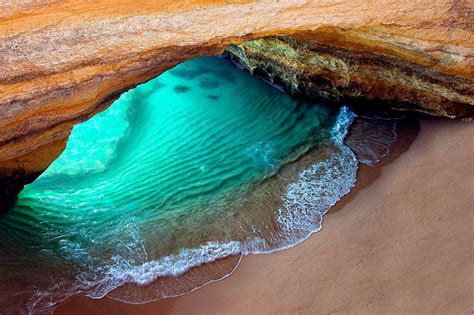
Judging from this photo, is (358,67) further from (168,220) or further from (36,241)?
(36,241)

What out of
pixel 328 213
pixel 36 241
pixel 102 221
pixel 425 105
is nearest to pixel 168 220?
pixel 102 221

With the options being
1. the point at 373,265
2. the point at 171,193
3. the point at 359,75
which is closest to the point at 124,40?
the point at 171,193

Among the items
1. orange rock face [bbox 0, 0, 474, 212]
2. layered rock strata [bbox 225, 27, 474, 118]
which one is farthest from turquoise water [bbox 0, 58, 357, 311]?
orange rock face [bbox 0, 0, 474, 212]

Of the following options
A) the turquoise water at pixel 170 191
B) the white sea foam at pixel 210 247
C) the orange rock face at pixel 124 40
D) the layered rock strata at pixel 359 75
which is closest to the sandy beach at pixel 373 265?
the white sea foam at pixel 210 247

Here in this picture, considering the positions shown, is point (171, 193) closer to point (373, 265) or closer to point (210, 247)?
point (210, 247)

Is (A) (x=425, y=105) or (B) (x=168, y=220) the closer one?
(B) (x=168, y=220)

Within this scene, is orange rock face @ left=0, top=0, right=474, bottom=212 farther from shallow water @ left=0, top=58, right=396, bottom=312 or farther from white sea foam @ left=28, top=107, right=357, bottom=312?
white sea foam @ left=28, top=107, right=357, bottom=312

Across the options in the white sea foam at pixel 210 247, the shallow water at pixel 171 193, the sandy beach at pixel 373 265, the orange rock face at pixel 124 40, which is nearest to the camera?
the orange rock face at pixel 124 40

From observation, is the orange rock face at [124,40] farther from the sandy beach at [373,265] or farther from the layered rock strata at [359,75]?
the sandy beach at [373,265]
